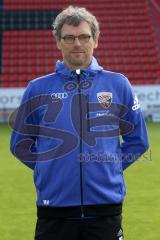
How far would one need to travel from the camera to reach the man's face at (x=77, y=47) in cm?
253

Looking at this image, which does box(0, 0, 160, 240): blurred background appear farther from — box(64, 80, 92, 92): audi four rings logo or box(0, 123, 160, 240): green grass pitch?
box(64, 80, 92, 92): audi four rings logo

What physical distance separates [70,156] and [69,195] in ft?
0.66

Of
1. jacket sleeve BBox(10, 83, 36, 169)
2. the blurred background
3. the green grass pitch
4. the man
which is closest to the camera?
the man

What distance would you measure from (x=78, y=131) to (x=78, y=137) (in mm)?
35

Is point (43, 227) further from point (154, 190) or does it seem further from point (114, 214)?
point (154, 190)

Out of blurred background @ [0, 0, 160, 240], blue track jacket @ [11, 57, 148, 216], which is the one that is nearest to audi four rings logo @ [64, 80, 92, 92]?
blue track jacket @ [11, 57, 148, 216]

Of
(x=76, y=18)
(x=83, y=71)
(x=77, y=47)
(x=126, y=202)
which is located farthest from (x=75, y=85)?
(x=126, y=202)

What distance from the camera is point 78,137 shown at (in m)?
2.52

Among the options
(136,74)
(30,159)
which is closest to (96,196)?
(30,159)

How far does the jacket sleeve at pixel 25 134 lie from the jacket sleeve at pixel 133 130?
1.69 feet

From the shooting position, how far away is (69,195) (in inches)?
98.8

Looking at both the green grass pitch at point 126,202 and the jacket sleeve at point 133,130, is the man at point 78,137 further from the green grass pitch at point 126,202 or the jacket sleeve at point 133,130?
the green grass pitch at point 126,202

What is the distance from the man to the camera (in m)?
2.50

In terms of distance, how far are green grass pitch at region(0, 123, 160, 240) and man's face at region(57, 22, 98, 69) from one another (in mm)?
2807
